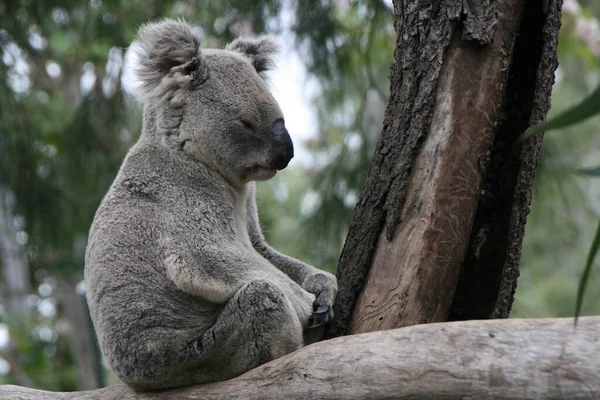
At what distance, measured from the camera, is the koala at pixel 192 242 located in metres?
3.34

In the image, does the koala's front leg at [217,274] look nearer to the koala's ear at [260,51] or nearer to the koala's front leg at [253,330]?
the koala's front leg at [253,330]

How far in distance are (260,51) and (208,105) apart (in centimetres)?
69

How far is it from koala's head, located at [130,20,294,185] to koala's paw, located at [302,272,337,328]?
22.9 inches

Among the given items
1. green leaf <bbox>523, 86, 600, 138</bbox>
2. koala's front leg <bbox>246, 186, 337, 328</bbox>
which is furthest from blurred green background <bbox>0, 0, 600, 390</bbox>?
green leaf <bbox>523, 86, 600, 138</bbox>

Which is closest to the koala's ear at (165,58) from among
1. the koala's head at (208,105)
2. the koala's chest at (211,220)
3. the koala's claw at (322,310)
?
the koala's head at (208,105)

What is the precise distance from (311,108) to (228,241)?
595 centimetres

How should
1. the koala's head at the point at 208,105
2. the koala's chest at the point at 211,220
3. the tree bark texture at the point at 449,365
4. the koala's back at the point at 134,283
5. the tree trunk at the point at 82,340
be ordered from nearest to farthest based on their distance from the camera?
1. the tree bark texture at the point at 449,365
2. the koala's back at the point at 134,283
3. the koala's chest at the point at 211,220
4. the koala's head at the point at 208,105
5. the tree trunk at the point at 82,340

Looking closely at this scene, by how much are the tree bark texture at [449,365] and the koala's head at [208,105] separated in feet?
3.56

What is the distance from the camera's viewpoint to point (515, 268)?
11.2 ft

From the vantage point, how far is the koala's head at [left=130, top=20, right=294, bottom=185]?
3721 mm

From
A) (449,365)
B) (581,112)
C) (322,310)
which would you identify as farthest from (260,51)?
(581,112)

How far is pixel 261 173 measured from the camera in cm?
375

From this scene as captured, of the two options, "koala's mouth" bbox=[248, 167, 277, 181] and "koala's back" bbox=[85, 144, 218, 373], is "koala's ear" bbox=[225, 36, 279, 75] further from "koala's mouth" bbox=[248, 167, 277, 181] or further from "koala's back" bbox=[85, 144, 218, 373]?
"koala's back" bbox=[85, 144, 218, 373]

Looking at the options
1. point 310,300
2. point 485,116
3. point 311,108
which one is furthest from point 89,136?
point 485,116
